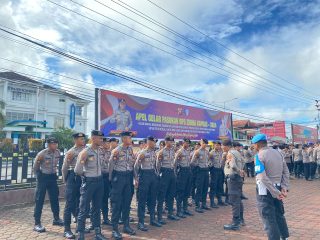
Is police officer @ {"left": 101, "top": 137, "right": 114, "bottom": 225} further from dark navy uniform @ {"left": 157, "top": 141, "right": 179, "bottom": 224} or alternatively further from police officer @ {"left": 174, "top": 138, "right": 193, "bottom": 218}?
police officer @ {"left": 174, "top": 138, "right": 193, "bottom": 218}

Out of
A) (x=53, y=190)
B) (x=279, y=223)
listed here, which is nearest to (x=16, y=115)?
(x=53, y=190)

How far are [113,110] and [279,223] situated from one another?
8.02 metres

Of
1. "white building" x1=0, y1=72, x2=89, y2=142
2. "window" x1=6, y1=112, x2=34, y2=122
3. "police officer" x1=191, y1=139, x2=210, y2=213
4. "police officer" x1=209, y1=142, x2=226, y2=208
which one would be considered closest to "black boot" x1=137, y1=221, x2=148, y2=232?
"police officer" x1=191, y1=139, x2=210, y2=213

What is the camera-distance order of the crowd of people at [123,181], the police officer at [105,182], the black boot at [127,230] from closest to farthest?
the crowd of people at [123,181] → the black boot at [127,230] → the police officer at [105,182]

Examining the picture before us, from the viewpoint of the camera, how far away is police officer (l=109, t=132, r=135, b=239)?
5590mm

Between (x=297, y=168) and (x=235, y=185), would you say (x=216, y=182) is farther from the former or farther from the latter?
(x=297, y=168)

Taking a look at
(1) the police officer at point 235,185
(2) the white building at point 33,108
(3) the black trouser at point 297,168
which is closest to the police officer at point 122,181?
(1) the police officer at point 235,185

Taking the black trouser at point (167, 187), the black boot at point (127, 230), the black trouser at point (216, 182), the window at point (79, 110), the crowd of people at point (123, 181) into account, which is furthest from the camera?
the window at point (79, 110)

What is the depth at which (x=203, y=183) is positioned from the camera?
25.8 feet

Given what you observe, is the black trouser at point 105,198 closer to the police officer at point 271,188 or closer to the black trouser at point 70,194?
the black trouser at point 70,194

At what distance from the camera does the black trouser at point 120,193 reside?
5.58 m

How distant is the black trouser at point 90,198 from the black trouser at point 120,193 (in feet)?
1.17

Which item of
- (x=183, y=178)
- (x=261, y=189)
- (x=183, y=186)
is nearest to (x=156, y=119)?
(x=183, y=178)

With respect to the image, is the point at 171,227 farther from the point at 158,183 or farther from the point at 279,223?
the point at 279,223
